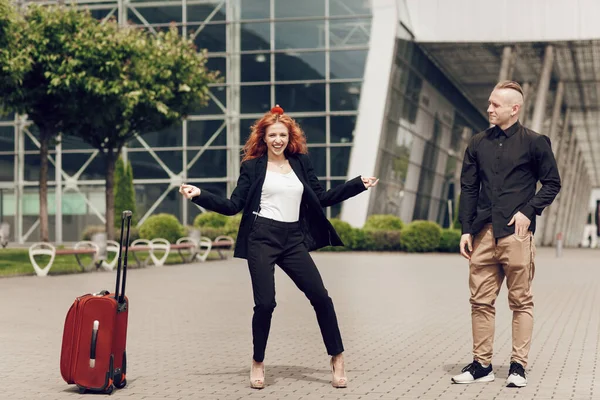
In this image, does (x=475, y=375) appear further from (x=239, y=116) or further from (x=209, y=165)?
(x=209, y=165)

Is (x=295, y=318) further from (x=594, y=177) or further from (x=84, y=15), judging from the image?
(x=594, y=177)

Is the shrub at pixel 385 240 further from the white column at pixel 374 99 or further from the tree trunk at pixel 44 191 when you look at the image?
the tree trunk at pixel 44 191

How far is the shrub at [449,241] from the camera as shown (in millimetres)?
32750

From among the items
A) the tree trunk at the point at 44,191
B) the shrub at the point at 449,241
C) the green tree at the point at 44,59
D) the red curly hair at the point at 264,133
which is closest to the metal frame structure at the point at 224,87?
the shrub at the point at 449,241

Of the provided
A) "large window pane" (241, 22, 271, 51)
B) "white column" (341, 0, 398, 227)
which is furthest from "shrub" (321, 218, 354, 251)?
"large window pane" (241, 22, 271, 51)

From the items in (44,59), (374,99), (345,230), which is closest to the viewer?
(44,59)

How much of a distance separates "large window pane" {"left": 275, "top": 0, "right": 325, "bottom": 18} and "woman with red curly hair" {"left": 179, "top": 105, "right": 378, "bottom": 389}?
2990 cm

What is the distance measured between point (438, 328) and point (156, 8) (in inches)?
1145

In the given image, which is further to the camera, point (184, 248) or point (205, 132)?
point (205, 132)

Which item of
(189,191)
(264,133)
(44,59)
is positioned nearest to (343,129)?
(44,59)

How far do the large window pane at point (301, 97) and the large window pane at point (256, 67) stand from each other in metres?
0.66

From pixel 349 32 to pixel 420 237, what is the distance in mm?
7873

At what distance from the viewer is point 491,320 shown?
6.85 meters

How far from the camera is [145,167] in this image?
124ft
